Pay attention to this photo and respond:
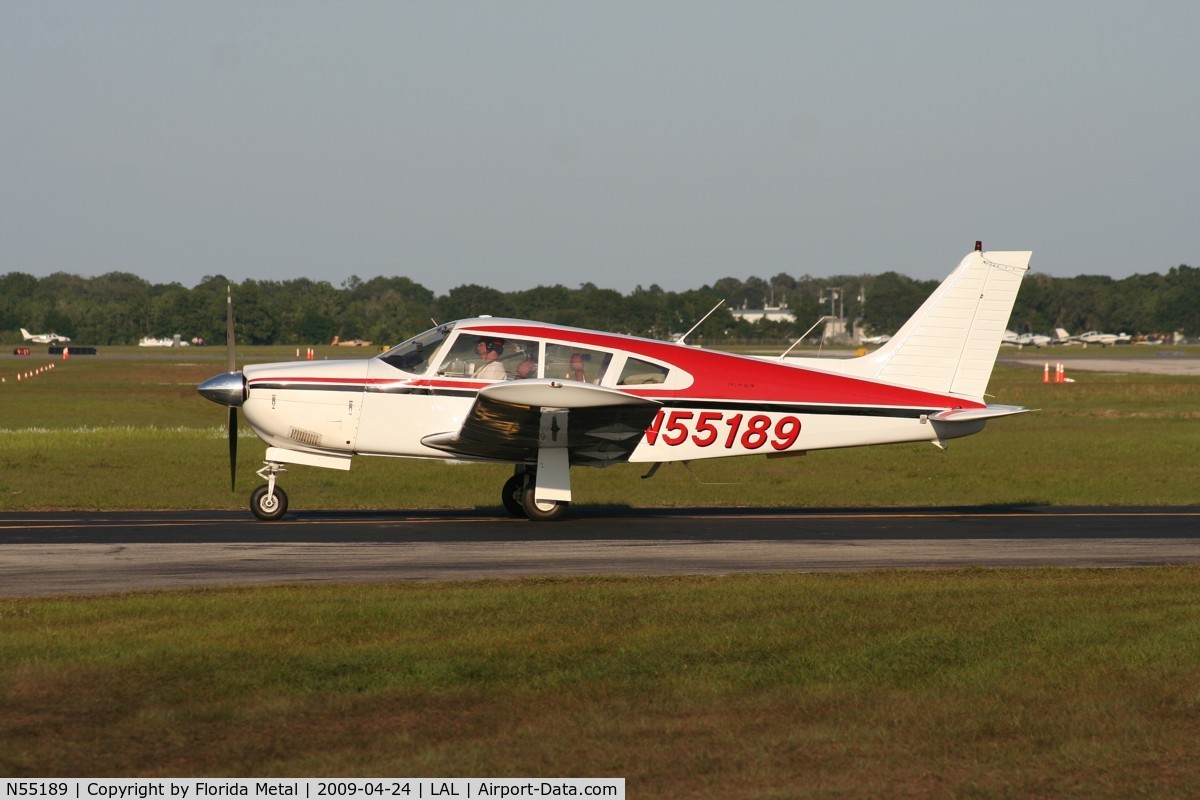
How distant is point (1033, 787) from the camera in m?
5.77

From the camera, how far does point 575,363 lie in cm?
1534

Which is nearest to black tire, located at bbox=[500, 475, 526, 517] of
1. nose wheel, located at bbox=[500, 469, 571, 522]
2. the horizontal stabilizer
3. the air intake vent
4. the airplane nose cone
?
nose wheel, located at bbox=[500, 469, 571, 522]

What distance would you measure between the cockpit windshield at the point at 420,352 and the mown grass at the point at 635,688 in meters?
5.41

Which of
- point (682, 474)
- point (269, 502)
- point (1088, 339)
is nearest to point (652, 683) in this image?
point (269, 502)

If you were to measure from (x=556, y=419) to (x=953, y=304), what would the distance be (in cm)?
549

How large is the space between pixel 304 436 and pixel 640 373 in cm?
413

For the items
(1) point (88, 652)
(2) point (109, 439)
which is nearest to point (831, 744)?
(1) point (88, 652)

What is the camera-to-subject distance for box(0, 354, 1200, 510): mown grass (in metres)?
18.9

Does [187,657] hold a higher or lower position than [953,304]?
lower

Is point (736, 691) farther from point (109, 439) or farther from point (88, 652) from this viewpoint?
point (109, 439)

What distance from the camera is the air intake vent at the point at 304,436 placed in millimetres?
15414

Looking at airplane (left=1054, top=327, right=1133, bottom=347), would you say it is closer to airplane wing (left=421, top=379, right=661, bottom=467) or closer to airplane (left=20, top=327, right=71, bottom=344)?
airplane (left=20, top=327, right=71, bottom=344)
